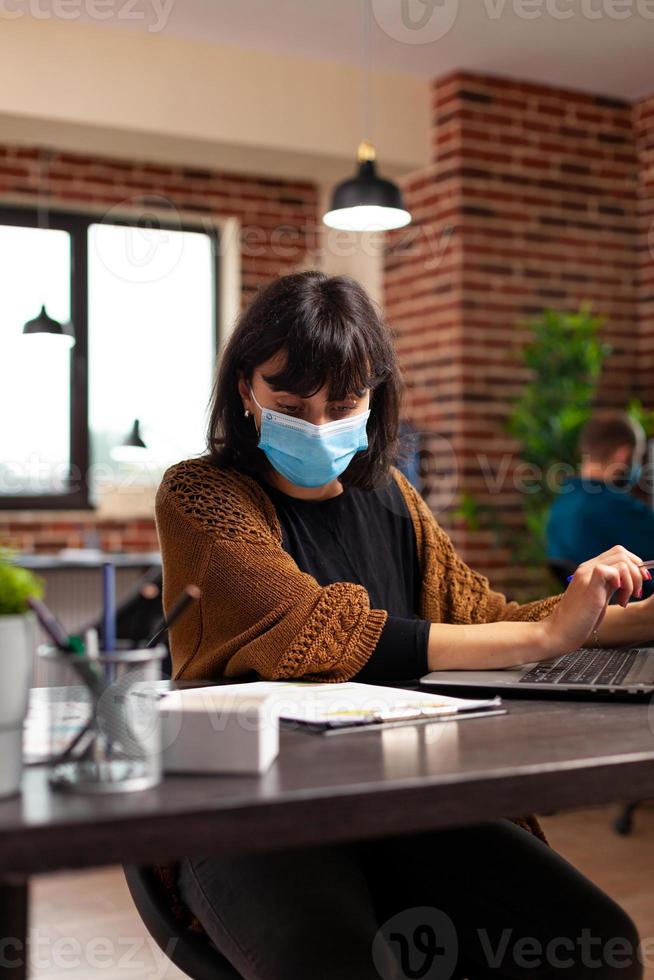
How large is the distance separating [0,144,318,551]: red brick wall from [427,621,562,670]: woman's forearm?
192 inches

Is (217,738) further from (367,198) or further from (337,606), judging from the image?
(367,198)

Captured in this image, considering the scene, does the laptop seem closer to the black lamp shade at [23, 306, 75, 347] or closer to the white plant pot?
the white plant pot

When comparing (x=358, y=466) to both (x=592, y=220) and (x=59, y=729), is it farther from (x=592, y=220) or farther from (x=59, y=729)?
(x=592, y=220)

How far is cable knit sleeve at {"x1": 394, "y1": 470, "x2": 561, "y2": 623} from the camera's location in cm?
170

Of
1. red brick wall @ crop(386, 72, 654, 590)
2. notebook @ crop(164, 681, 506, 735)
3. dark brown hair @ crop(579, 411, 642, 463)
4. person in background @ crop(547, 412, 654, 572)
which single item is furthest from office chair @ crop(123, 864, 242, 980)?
red brick wall @ crop(386, 72, 654, 590)

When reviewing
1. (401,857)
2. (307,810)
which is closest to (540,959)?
(401,857)

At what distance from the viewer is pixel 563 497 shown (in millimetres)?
3865

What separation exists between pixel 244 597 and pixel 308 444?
0.30 m

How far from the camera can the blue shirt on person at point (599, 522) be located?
3.69 meters

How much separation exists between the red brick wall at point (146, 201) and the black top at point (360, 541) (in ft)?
14.7

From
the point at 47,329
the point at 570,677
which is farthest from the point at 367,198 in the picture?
the point at 570,677

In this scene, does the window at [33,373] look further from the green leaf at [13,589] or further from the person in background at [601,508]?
the green leaf at [13,589]

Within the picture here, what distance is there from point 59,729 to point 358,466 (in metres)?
0.97

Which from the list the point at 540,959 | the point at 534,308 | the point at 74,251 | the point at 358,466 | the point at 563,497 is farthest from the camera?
the point at 74,251
